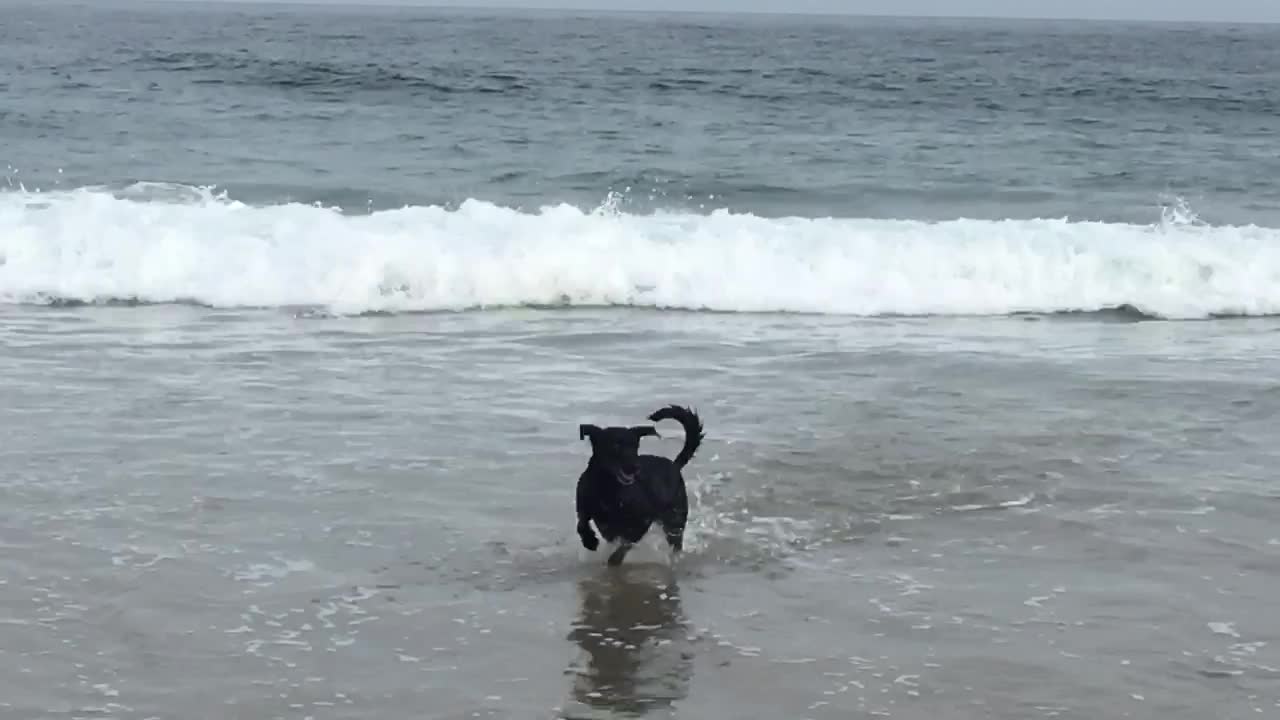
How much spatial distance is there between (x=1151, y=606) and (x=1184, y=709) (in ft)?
3.09

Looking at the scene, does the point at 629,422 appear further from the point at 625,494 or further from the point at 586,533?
the point at 625,494

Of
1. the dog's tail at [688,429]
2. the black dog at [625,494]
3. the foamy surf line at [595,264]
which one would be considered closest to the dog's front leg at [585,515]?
the black dog at [625,494]

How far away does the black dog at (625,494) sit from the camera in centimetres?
614

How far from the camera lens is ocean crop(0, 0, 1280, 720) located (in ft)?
17.2

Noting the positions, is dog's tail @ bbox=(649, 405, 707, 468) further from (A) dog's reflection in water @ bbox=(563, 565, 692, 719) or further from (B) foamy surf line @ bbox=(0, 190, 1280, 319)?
(B) foamy surf line @ bbox=(0, 190, 1280, 319)

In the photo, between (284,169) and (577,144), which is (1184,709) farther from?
(577,144)

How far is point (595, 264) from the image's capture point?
46.5 feet

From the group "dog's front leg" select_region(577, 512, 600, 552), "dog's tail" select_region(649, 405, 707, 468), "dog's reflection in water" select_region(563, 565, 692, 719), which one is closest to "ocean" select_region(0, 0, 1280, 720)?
"dog's reflection in water" select_region(563, 565, 692, 719)

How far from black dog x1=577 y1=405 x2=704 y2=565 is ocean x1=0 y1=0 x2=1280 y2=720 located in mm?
187

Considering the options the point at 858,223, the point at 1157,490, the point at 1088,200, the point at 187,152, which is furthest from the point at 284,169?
the point at 1157,490

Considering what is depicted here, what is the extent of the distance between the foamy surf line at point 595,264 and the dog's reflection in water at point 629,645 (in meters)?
7.15

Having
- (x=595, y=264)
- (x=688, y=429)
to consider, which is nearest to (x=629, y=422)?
(x=688, y=429)

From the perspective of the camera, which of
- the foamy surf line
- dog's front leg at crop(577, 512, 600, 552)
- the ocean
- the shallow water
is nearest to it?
the shallow water

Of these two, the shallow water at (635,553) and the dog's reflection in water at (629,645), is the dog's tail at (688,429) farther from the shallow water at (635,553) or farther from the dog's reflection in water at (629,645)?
the dog's reflection in water at (629,645)
